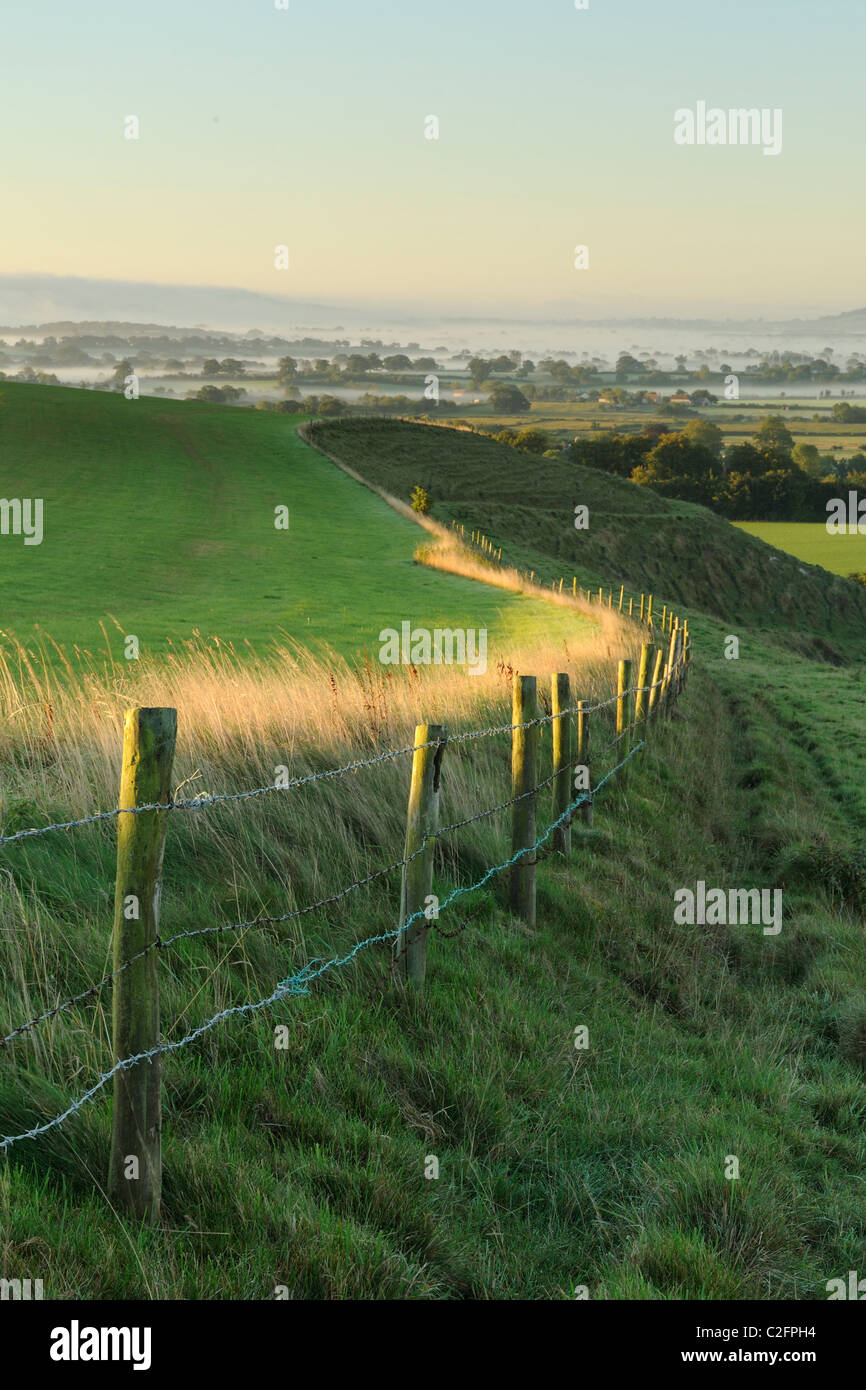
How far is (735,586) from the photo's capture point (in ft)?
262

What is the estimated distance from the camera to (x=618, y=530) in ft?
251

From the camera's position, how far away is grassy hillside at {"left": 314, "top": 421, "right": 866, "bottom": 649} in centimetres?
6956

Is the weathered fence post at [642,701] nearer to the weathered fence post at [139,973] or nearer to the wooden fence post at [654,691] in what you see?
the wooden fence post at [654,691]

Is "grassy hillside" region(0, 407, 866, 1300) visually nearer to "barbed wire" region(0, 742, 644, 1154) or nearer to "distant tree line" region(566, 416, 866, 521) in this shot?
Answer: "barbed wire" region(0, 742, 644, 1154)

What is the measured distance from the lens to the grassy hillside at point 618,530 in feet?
228

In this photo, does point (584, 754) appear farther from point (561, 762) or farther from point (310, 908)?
point (310, 908)

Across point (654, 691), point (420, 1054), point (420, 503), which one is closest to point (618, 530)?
point (420, 503)

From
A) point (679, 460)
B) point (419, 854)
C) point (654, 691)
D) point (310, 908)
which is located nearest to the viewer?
point (310, 908)

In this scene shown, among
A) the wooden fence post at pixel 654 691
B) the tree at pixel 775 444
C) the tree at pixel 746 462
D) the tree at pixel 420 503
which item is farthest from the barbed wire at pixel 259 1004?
the tree at pixel 775 444

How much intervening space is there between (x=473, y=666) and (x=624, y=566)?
57.5 m

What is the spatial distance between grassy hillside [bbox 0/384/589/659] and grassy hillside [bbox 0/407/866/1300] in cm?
663

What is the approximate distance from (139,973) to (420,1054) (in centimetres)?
182

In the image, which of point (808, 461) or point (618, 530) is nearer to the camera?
point (618, 530)
